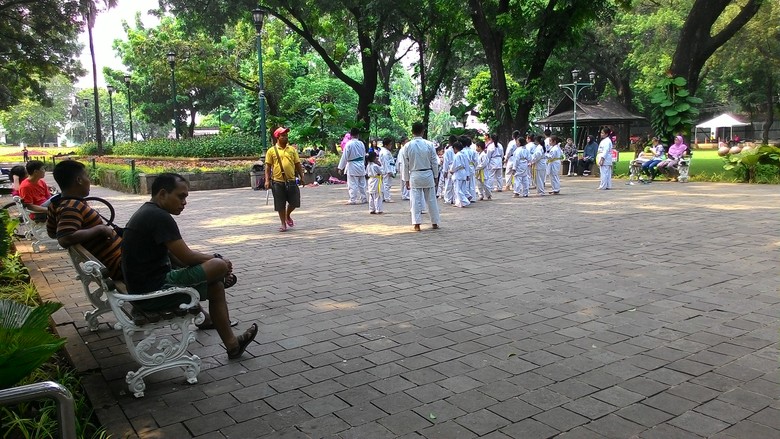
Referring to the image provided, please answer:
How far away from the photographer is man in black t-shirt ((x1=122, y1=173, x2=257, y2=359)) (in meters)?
3.76

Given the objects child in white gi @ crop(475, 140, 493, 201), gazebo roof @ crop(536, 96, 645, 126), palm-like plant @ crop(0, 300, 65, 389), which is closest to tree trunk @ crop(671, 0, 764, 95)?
gazebo roof @ crop(536, 96, 645, 126)

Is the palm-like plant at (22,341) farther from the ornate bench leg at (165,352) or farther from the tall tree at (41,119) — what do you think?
the tall tree at (41,119)

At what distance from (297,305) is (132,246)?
1958 mm

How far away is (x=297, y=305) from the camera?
5.45 metres

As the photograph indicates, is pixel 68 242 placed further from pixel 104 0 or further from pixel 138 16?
pixel 138 16

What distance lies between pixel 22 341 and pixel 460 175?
35.7 ft

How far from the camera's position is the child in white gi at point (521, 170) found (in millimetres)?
14852

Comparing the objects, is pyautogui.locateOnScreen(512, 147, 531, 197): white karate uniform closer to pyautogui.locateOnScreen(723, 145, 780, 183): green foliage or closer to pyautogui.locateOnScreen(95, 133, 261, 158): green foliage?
pyautogui.locateOnScreen(723, 145, 780, 183): green foliage

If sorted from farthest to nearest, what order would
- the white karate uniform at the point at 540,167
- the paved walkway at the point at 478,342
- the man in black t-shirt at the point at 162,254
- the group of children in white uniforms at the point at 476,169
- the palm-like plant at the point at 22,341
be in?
the white karate uniform at the point at 540,167 → the group of children in white uniforms at the point at 476,169 → the man in black t-shirt at the point at 162,254 → the paved walkway at the point at 478,342 → the palm-like plant at the point at 22,341

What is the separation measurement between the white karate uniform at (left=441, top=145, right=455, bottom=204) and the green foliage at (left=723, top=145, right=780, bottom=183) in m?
8.55

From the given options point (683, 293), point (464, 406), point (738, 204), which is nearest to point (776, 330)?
point (683, 293)

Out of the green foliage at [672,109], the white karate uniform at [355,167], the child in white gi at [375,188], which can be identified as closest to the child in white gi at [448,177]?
the child in white gi at [375,188]

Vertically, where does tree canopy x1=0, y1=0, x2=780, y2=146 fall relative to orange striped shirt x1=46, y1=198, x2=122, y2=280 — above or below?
above

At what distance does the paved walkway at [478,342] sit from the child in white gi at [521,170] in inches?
242
